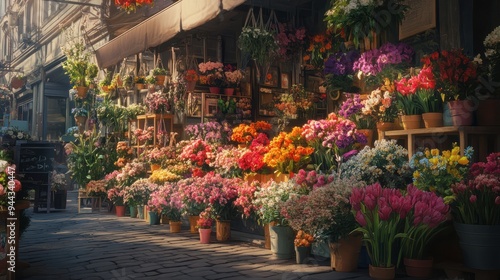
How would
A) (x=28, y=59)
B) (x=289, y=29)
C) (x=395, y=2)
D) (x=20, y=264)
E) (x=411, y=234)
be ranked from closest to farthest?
(x=411, y=234) → (x=20, y=264) → (x=395, y=2) → (x=289, y=29) → (x=28, y=59)

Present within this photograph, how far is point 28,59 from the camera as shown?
27.9m

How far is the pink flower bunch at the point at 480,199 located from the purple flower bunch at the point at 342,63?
3.01m

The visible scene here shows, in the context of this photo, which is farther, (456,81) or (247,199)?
(247,199)

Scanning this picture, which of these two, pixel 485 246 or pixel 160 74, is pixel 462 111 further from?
pixel 160 74

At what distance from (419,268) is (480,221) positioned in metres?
0.80

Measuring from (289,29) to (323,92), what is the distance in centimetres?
208

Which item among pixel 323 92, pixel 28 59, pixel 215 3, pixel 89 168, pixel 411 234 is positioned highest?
pixel 28 59

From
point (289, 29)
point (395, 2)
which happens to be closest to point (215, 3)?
point (289, 29)

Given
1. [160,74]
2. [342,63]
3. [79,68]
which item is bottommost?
[342,63]

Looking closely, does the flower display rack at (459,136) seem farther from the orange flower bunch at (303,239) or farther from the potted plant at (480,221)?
the orange flower bunch at (303,239)

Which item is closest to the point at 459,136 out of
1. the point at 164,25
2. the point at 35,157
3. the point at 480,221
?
the point at 480,221

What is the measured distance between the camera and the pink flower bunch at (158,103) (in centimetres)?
1161

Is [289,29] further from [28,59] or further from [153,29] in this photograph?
[28,59]

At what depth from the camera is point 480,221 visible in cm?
462
